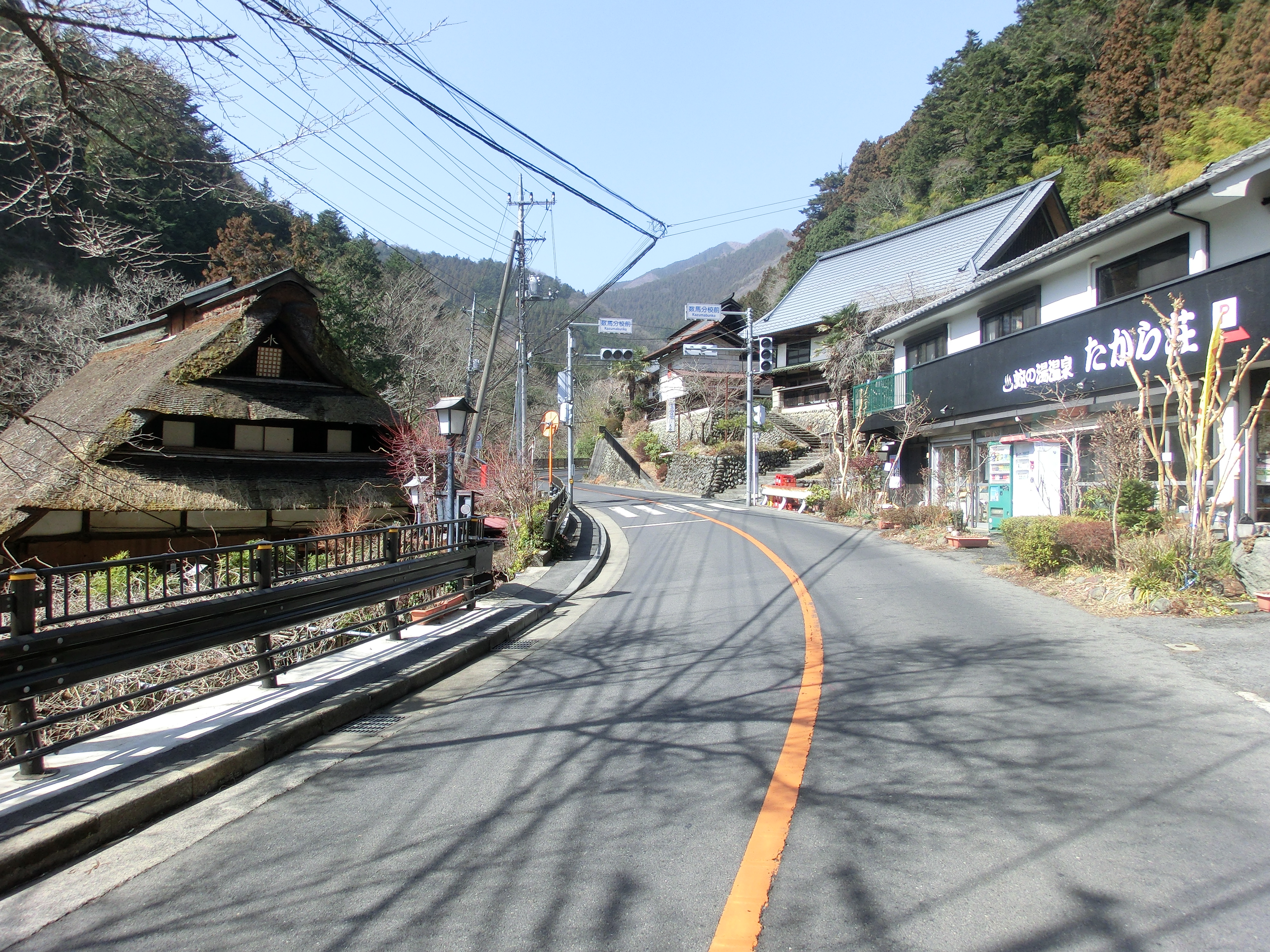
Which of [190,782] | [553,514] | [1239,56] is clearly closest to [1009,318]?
[553,514]

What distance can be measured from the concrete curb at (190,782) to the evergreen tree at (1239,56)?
3046 cm

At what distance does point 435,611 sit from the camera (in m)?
8.29

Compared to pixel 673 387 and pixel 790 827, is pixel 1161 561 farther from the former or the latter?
pixel 673 387

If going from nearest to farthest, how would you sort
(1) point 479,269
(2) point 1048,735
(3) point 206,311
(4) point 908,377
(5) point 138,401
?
(2) point 1048,735 < (5) point 138,401 < (3) point 206,311 < (4) point 908,377 < (1) point 479,269

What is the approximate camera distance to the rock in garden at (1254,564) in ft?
24.9

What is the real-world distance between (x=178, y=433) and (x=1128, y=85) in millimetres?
34136

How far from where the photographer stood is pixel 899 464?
2292 centimetres

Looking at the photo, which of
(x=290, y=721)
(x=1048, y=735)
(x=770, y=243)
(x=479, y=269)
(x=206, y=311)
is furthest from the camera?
(x=770, y=243)

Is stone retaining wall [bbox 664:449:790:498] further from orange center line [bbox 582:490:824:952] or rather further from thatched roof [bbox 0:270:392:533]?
orange center line [bbox 582:490:824:952]

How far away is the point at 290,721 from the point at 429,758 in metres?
1.10

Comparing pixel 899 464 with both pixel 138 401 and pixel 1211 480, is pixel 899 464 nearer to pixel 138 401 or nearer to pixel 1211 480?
pixel 1211 480

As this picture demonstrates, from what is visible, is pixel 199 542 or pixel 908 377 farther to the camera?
pixel 908 377

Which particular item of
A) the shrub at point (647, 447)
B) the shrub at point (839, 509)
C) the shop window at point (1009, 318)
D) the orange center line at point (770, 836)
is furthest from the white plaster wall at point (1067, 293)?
the shrub at point (647, 447)

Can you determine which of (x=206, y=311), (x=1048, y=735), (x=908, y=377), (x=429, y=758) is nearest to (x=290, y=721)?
(x=429, y=758)
